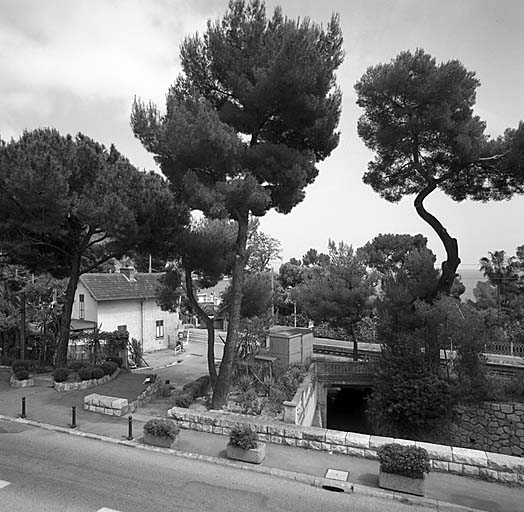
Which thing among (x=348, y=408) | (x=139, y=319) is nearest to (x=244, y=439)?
(x=348, y=408)

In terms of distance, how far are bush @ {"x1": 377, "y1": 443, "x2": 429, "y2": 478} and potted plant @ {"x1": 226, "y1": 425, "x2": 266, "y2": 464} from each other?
2474 millimetres

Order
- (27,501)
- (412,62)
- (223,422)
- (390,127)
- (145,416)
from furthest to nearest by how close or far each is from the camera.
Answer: (390,127), (412,62), (145,416), (223,422), (27,501)

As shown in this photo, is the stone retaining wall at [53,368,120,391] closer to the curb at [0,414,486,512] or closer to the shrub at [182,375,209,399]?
the shrub at [182,375,209,399]

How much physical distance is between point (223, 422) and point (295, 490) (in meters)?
2.99

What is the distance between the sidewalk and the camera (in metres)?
6.82

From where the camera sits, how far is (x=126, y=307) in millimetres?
27406

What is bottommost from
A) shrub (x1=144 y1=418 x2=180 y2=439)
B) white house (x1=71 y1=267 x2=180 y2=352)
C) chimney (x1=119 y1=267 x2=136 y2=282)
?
shrub (x1=144 y1=418 x2=180 y2=439)

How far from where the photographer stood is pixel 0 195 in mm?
14258

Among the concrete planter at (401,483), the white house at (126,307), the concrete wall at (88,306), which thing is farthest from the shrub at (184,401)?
the concrete wall at (88,306)

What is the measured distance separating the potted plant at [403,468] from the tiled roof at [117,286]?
20.1 metres

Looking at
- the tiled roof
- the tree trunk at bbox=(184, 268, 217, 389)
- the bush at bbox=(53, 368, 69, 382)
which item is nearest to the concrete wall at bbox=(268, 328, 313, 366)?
the tree trunk at bbox=(184, 268, 217, 389)

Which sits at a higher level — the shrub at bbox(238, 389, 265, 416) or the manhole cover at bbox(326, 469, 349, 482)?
the shrub at bbox(238, 389, 265, 416)

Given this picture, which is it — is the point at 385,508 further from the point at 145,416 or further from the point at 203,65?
the point at 203,65

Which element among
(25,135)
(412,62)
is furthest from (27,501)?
(412,62)
